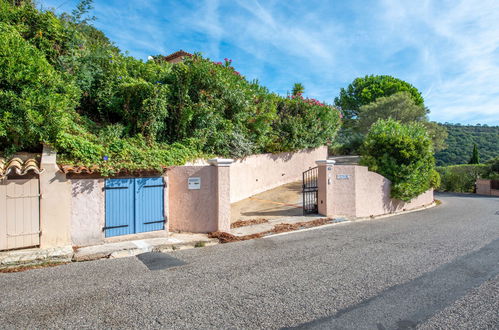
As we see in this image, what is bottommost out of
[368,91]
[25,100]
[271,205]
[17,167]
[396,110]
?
[271,205]

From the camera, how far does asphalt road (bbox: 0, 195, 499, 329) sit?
3.73 metres

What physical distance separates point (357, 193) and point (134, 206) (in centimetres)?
846

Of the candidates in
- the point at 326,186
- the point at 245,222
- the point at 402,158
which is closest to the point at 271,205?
the point at 326,186

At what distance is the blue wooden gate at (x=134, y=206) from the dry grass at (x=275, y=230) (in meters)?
1.76

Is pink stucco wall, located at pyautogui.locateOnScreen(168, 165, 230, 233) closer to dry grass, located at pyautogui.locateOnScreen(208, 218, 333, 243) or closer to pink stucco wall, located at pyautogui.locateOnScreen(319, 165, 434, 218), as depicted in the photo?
dry grass, located at pyautogui.locateOnScreen(208, 218, 333, 243)

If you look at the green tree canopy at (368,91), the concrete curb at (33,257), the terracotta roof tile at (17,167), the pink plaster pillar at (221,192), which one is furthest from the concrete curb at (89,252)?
the green tree canopy at (368,91)

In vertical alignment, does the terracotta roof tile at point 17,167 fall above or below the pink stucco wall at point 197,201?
above

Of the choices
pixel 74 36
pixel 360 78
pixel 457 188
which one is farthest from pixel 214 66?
pixel 360 78

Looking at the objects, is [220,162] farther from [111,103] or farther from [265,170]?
[265,170]

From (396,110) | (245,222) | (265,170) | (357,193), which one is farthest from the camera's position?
(396,110)

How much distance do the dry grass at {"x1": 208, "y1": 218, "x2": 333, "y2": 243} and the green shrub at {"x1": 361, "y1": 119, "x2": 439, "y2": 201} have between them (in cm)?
492

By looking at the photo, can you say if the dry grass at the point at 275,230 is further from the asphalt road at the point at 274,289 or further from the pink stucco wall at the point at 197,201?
the asphalt road at the point at 274,289

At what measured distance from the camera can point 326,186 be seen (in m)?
11.0

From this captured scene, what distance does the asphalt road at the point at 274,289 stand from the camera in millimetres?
3730
